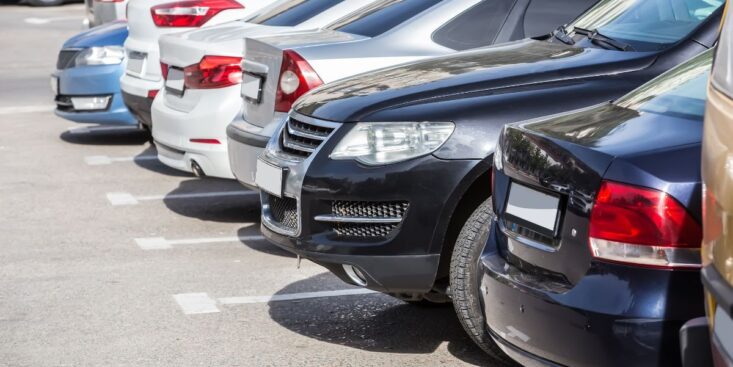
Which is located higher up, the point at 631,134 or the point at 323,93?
the point at 631,134

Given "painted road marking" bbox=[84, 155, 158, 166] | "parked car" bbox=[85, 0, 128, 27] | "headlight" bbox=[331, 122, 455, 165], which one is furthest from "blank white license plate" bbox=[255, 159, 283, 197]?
"parked car" bbox=[85, 0, 128, 27]

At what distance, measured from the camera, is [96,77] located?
1150 cm

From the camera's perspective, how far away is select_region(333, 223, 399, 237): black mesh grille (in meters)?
5.12

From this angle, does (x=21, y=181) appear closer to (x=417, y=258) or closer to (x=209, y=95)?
(x=209, y=95)

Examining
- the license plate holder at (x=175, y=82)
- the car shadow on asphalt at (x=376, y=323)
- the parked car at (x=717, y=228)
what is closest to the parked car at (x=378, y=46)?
the car shadow on asphalt at (x=376, y=323)

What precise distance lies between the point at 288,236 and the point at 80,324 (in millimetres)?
1221

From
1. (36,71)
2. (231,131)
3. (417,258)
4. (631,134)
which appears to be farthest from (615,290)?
(36,71)

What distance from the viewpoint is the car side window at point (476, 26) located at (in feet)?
22.6

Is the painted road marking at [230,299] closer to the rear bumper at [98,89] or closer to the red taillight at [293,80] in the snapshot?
the red taillight at [293,80]

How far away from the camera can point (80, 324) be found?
237 inches

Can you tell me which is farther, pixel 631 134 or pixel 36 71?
pixel 36 71

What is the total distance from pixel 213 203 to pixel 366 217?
4272 mm

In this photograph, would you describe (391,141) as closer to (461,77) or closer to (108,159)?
(461,77)

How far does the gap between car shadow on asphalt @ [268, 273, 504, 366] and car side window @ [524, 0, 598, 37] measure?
1659mm
